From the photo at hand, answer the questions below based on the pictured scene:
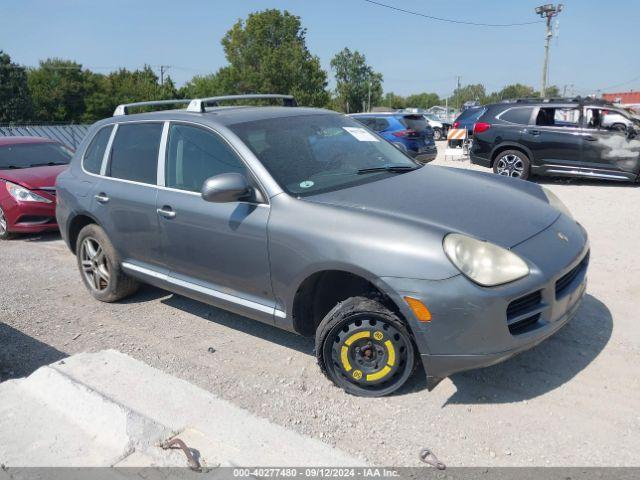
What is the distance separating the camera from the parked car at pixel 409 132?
46.9 feet

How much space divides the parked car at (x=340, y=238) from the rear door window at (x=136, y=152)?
0.05 feet

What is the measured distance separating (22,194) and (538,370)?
737cm

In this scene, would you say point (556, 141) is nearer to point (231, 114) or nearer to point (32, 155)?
point (231, 114)

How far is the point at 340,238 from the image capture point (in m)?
3.24

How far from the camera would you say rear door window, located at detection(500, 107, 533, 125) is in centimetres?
1139

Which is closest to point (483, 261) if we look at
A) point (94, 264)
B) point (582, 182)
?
point (94, 264)

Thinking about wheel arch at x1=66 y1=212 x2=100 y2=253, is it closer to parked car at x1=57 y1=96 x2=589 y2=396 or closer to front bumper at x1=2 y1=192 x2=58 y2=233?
parked car at x1=57 y1=96 x2=589 y2=396

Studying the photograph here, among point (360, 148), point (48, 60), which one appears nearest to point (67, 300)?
point (360, 148)

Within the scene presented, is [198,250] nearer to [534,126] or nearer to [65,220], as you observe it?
[65,220]

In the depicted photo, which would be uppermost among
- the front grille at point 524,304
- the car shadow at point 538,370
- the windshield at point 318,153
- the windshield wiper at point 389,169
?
the windshield at point 318,153

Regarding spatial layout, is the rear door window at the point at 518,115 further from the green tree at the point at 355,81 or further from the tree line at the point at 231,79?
the green tree at the point at 355,81

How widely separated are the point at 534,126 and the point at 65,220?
9138 millimetres

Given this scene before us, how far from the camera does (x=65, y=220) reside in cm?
539

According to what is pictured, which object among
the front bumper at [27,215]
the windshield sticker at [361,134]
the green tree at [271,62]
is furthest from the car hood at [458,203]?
the green tree at [271,62]
